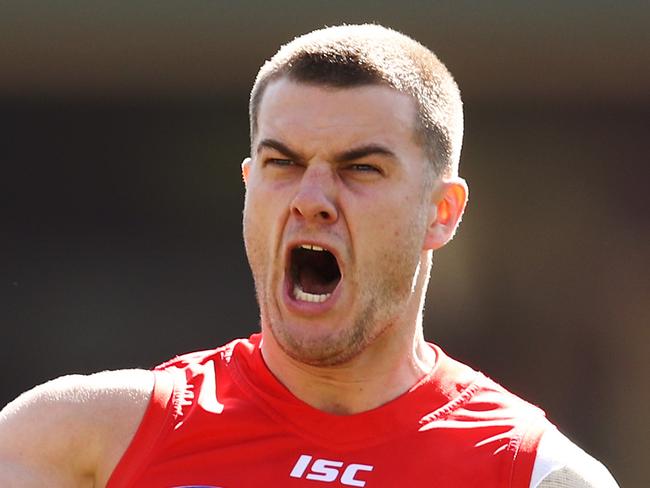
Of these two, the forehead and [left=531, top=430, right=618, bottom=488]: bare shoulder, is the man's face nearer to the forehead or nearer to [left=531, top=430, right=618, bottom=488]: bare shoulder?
the forehead

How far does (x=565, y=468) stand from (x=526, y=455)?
76mm

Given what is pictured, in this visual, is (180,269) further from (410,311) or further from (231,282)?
(410,311)

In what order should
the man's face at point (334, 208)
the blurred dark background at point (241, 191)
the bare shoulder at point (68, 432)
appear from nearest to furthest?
the bare shoulder at point (68, 432) < the man's face at point (334, 208) < the blurred dark background at point (241, 191)

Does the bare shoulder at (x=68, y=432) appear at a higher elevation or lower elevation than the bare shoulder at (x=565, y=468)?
lower

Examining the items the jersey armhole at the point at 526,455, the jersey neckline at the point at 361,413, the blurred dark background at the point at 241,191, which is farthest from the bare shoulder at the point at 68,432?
the blurred dark background at the point at 241,191

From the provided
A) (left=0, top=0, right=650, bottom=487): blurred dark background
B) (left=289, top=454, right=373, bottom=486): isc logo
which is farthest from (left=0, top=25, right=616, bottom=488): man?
(left=0, top=0, right=650, bottom=487): blurred dark background

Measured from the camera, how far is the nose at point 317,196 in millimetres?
2385

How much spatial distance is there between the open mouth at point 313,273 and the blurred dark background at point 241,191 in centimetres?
269

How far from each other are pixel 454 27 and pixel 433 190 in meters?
2.91

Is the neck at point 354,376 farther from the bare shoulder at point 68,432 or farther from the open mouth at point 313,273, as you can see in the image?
the bare shoulder at point 68,432

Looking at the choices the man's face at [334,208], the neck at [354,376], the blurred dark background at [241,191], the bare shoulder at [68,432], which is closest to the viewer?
the bare shoulder at [68,432]

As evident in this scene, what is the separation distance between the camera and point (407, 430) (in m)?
2.47

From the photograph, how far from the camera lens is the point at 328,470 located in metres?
2.38

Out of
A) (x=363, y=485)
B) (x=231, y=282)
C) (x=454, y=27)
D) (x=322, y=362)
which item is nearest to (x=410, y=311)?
(x=322, y=362)
